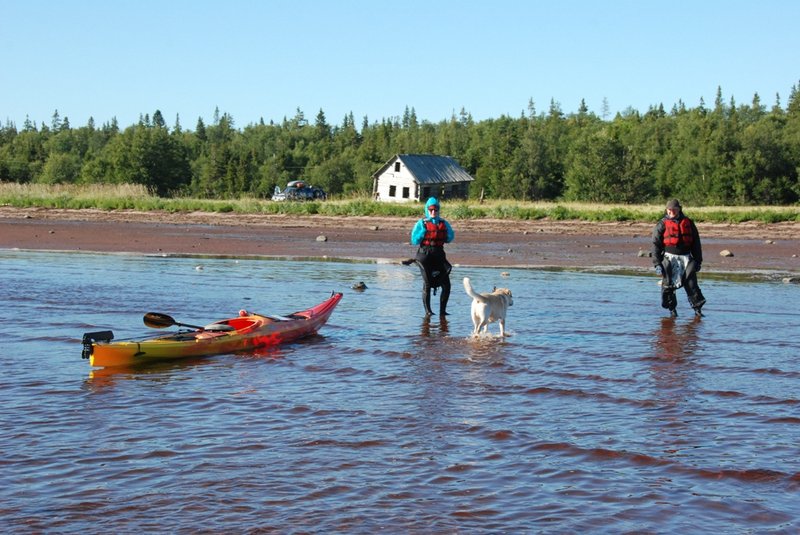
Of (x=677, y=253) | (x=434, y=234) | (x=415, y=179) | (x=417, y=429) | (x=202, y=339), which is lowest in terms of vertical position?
(x=417, y=429)

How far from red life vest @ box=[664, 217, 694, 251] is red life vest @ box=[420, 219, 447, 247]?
12.0 ft

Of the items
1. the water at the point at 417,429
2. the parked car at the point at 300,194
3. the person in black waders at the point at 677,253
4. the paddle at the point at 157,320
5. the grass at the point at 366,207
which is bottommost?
the water at the point at 417,429

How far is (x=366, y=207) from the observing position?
49.8 m

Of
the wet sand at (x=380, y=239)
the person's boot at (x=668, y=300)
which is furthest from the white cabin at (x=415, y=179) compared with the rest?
the person's boot at (x=668, y=300)

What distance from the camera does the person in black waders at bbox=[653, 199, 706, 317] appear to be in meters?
15.4

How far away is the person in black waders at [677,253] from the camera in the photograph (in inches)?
606

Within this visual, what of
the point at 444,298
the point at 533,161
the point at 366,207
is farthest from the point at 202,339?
the point at 533,161

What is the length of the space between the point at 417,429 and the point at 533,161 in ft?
268

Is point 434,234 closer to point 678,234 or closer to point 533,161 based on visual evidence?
point 678,234

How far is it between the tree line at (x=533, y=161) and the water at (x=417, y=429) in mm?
55817

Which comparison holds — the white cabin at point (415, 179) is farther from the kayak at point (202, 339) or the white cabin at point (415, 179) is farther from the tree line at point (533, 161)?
the kayak at point (202, 339)

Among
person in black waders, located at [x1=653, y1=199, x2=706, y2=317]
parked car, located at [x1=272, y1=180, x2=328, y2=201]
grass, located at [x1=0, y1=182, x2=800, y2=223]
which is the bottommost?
person in black waders, located at [x1=653, y1=199, x2=706, y2=317]

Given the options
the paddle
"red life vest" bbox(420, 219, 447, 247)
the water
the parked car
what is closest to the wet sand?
"red life vest" bbox(420, 219, 447, 247)

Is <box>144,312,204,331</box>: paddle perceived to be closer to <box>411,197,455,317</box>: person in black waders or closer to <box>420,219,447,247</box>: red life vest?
<box>411,197,455,317</box>: person in black waders
